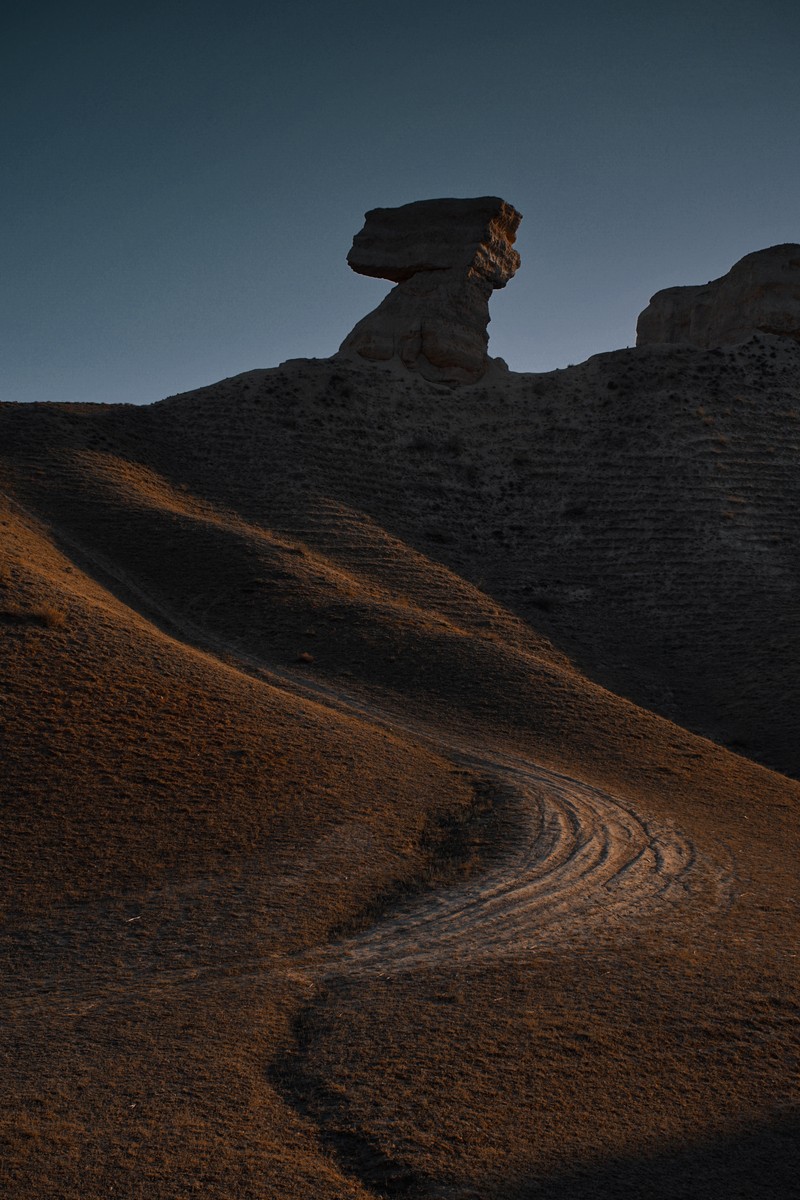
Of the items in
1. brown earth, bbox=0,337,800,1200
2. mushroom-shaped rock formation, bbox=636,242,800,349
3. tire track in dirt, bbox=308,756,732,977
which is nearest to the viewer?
brown earth, bbox=0,337,800,1200

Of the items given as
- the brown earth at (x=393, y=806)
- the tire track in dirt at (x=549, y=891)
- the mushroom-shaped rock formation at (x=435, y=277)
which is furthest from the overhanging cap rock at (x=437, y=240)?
the tire track in dirt at (x=549, y=891)

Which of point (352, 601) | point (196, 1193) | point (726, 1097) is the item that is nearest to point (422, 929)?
point (726, 1097)

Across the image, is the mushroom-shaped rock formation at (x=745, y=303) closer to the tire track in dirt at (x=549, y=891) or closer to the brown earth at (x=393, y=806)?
the brown earth at (x=393, y=806)

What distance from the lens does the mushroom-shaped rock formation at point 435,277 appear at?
42312 millimetres

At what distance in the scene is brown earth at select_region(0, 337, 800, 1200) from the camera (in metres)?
6.89

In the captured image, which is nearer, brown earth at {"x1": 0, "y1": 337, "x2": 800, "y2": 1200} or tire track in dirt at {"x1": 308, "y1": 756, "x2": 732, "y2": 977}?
brown earth at {"x1": 0, "y1": 337, "x2": 800, "y2": 1200}

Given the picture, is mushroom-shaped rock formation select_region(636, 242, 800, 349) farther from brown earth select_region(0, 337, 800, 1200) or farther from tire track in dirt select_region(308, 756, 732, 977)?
tire track in dirt select_region(308, 756, 732, 977)

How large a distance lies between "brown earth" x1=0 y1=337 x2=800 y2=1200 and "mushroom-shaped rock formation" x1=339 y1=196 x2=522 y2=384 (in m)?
5.54

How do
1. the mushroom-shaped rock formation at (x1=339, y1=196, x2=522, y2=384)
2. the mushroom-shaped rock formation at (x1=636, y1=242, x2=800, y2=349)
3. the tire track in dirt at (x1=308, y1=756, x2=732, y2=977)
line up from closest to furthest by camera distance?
the tire track in dirt at (x1=308, y1=756, x2=732, y2=977)
the mushroom-shaped rock formation at (x1=339, y1=196, x2=522, y2=384)
the mushroom-shaped rock formation at (x1=636, y1=242, x2=800, y2=349)

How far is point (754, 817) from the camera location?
56.1ft

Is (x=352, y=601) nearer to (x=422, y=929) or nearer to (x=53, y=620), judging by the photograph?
(x=53, y=620)

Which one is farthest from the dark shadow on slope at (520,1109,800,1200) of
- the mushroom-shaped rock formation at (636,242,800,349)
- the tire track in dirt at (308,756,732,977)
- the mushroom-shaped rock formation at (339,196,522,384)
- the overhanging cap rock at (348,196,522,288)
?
the mushroom-shaped rock formation at (636,242,800,349)

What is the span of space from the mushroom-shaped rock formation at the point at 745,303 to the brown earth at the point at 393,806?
8.66m

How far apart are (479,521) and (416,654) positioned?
494 inches
